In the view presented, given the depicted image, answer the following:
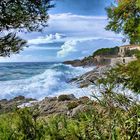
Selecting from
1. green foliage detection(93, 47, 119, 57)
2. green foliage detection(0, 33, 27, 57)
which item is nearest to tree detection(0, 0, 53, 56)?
green foliage detection(0, 33, 27, 57)

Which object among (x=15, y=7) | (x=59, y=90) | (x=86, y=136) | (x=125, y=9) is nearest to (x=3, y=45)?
(x=15, y=7)

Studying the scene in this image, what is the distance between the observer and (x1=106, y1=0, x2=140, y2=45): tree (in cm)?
2205

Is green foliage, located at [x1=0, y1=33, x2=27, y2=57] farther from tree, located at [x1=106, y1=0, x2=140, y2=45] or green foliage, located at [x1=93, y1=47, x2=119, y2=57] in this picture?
green foliage, located at [x1=93, y1=47, x2=119, y2=57]

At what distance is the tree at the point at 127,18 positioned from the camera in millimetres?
22047

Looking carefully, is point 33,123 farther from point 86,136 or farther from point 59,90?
point 59,90

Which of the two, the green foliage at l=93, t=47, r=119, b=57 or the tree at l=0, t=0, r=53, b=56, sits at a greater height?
the tree at l=0, t=0, r=53, b=56

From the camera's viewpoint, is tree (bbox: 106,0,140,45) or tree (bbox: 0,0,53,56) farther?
tree (bbox: 106,0,140,45)

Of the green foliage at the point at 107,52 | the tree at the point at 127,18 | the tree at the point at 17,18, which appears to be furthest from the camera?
the green foliage at the point at 107,52

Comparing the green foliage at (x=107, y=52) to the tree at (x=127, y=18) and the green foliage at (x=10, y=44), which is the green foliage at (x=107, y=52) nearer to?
the tree at (x=127, y=18)

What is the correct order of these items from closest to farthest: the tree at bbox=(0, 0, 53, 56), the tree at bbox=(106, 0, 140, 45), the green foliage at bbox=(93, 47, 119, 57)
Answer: the tree at bbox=(0, 0, 53, 56)
the tree at bbox=(106, 0, 140, 45)
the green foliage at bbox=(93, 47, 119, 57)

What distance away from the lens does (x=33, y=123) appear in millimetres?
6340

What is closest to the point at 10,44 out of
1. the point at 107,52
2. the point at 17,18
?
the point at 17,18

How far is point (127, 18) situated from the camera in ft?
75.4

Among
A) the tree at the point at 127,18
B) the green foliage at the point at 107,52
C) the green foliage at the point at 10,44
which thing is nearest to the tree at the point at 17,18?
the green foliage at the point at 10,44
